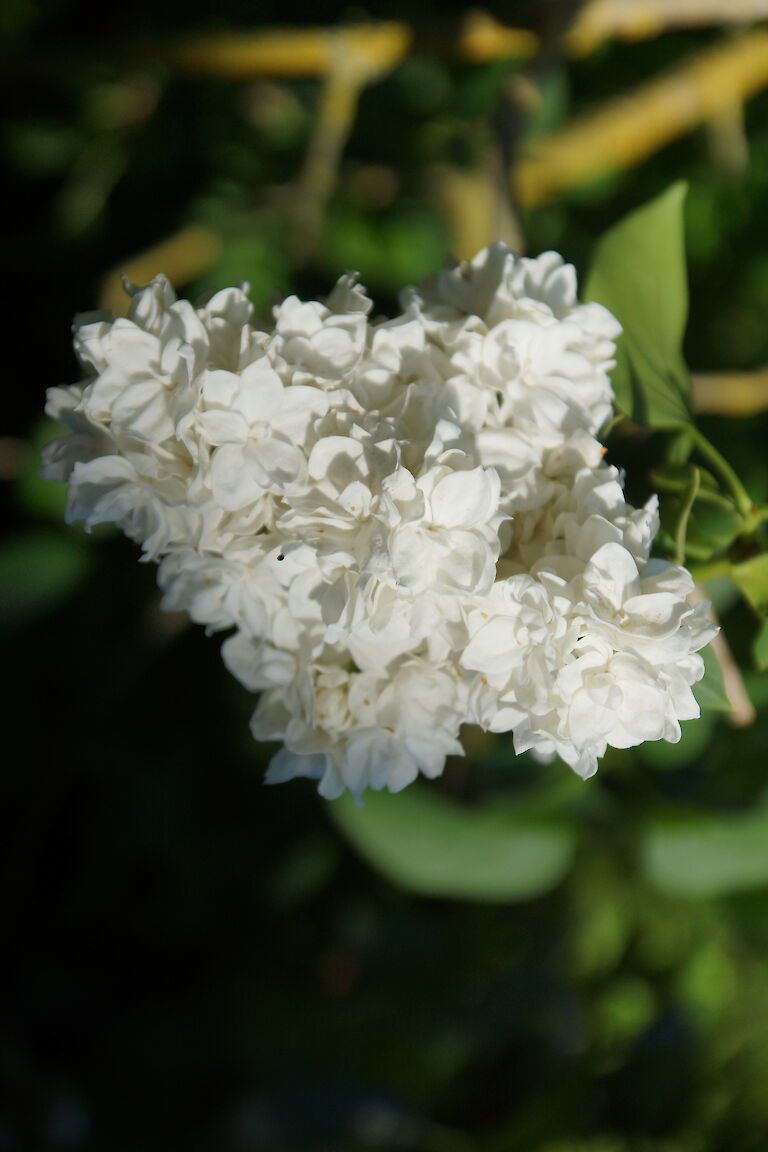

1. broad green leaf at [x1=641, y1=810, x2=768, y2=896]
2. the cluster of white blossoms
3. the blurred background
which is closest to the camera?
the cluster of white blossoms

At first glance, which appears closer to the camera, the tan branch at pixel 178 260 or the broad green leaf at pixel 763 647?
the broad green leaf at pixel 763 647

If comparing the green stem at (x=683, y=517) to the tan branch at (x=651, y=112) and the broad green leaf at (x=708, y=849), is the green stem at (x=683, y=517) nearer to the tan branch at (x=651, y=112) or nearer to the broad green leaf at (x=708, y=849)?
the broad green leaf at (x=708, y=849)

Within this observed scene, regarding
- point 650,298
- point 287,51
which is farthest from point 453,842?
point 287,51

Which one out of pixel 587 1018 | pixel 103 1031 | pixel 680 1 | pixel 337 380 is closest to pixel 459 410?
pixel 337 380

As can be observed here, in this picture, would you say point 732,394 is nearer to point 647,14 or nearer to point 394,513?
point 647,14

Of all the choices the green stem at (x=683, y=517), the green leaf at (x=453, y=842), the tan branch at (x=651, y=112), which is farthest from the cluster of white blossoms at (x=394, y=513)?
the tan branch at (x=651, y=112)

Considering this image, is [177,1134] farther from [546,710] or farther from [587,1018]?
[546,710]

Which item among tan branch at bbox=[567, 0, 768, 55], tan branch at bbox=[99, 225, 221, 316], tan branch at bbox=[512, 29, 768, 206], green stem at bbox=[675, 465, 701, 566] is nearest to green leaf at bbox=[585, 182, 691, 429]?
green stem at bbox=[675, 465, 701, 566]

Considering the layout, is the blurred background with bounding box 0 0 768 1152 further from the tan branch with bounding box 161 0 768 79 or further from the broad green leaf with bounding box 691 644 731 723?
the broad green leaf with bounding box 691 644 731 723
